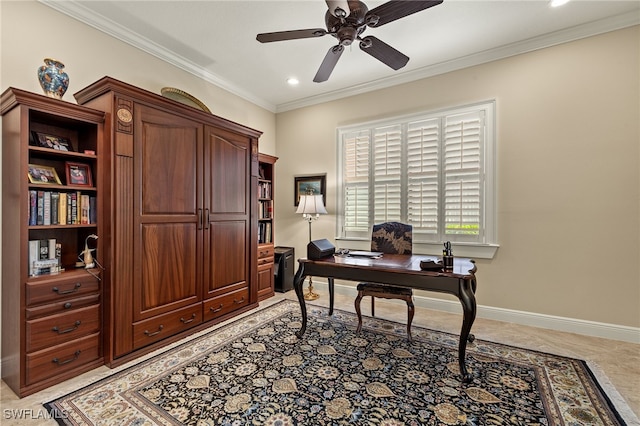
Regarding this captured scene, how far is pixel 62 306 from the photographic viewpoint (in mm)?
1979

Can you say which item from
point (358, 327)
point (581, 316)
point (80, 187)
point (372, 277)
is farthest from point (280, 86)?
point (581, 316)

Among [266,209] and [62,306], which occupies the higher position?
[266,209]

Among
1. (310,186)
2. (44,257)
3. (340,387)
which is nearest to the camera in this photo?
(340,387)

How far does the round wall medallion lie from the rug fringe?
3.81 m

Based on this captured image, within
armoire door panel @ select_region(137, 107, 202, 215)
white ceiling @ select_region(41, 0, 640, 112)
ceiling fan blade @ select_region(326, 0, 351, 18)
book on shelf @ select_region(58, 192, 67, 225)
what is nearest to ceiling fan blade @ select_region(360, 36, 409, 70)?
ceiling fan blade @ select_region(326, 0, 351, 18)

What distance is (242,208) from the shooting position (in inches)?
131

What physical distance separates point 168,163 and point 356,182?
242 centimetres

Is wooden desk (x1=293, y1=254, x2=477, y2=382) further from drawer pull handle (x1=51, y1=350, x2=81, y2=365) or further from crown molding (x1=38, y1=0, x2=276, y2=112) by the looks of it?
crown molding (x1=38, y1=0, x2=276, y2=112)

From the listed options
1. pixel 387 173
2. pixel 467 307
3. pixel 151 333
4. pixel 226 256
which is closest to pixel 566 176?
pixel 387 173

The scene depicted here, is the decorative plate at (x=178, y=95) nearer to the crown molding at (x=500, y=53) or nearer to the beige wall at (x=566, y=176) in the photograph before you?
the crown molding at (x=500, y=53)

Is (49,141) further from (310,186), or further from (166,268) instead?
(310,186)

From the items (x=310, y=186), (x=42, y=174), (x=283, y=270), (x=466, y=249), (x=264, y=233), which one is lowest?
(x=283, y=270)

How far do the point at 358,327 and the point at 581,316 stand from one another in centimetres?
219

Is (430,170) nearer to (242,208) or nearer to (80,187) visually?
(242,208)
